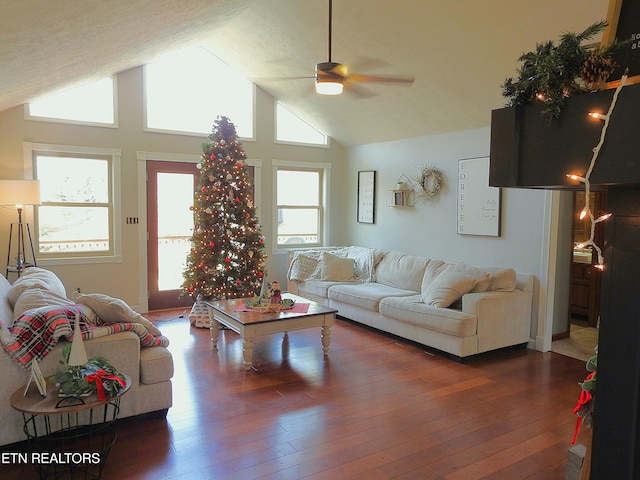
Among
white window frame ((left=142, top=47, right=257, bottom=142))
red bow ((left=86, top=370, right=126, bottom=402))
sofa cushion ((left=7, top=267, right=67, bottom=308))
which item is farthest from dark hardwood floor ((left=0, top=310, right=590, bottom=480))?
white window frame ((left=142, top=47, right=257, bottom=142))

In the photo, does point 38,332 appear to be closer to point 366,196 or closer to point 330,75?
point 330,75

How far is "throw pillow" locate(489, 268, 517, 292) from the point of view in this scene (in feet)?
15.9

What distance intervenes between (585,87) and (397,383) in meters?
3.11

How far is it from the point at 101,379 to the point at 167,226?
14.2ft

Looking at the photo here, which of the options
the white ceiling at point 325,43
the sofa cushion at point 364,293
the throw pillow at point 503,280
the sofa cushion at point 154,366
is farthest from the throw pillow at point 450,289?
the sofa cushion at point 154,366

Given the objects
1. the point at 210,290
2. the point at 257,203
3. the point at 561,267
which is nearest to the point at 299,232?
the point at 257,203

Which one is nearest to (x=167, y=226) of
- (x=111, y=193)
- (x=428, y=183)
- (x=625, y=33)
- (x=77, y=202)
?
(x=111, y=193)

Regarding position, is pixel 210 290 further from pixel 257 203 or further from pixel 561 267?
pixel 561 267

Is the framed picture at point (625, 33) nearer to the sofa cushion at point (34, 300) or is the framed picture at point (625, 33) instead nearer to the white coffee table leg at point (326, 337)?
the sofa cushion at point (34, 300)

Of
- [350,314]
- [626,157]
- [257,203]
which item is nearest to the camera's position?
[626,157]

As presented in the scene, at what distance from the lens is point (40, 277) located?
3.90 meters

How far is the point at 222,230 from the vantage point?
579 cm

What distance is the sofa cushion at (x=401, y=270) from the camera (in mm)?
5801

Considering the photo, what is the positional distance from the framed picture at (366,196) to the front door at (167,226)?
102 inches
